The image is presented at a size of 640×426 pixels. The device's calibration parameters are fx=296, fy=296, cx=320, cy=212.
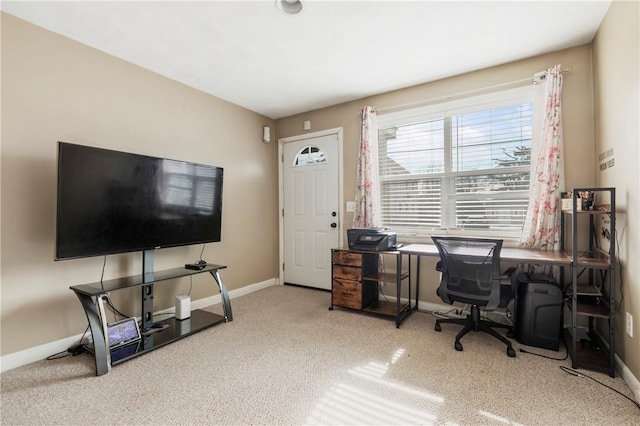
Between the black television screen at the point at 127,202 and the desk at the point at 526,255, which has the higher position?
the black television screen at the point at 127,202

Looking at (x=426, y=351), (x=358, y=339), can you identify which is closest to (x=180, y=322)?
(x=358, y=339)

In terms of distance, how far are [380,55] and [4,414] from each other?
366 cm

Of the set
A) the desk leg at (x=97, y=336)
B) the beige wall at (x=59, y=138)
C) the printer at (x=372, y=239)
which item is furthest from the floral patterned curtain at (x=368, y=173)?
the desk leg at (x=97, y=336)

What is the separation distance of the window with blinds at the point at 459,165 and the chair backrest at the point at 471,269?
80cm

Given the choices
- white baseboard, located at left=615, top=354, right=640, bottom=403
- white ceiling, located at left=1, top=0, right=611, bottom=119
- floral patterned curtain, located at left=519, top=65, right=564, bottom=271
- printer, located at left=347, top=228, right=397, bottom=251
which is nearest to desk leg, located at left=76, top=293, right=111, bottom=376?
white ceiling, located at left=1, top=0, right=611, bottom=119

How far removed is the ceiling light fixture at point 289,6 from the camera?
2062 millimetres

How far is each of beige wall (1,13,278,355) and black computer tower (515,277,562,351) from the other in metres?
3.25

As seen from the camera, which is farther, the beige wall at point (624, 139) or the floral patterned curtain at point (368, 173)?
the floral patterned curtain at point (368, 173)

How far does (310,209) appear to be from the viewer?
4.31 meters

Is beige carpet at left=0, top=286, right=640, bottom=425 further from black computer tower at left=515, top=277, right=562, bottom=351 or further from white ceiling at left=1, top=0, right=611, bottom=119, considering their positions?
white ceiling at left=1, top=0, right=611, bottom=119

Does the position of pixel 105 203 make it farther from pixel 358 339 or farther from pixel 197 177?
pixel 358 339

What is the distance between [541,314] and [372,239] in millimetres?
1551

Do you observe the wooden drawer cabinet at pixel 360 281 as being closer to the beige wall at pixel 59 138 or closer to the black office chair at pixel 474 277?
the black office chair at pixel 474 277

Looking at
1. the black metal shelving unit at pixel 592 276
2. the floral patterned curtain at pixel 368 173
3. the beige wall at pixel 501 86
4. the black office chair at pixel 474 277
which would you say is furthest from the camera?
the floral patterned curtain at pixel 368 173
